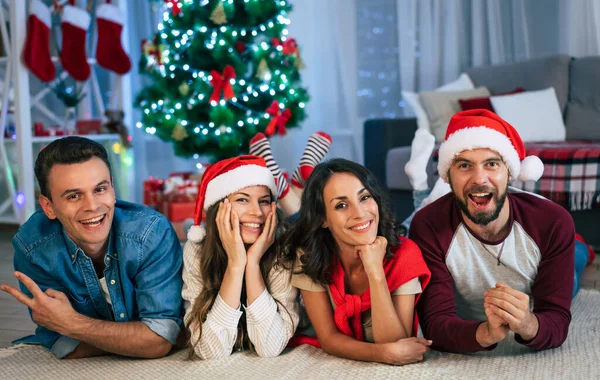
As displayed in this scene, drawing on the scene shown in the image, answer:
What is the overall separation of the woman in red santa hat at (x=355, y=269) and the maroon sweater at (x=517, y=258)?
0.16ft

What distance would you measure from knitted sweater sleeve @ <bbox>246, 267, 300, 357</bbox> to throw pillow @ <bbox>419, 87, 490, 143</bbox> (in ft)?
8.16

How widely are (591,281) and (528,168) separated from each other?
1.14m

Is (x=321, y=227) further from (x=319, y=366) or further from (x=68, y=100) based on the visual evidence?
(x=68, y=100)

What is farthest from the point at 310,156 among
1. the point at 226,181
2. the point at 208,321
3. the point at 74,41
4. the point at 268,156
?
the point at 74,41

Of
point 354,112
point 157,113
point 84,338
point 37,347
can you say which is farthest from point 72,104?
Answer: point 84,338

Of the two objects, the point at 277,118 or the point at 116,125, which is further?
the point at 116,125

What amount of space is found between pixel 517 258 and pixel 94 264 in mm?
1229

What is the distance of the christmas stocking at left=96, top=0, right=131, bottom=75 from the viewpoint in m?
4.83

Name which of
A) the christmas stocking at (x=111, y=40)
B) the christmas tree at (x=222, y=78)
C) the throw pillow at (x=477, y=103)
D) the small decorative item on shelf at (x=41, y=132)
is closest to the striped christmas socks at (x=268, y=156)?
Result: the christmas tree at (x=222, y=78)

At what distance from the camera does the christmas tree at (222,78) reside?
4.45m

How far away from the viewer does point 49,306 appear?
187cm

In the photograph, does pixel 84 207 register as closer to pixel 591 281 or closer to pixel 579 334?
pixel 579 334

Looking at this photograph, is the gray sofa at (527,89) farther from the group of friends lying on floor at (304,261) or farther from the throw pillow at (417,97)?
the group of friends lying on floor at (304,261)


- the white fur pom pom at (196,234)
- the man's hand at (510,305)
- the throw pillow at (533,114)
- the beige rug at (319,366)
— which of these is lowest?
the beige rug at (319,366)
